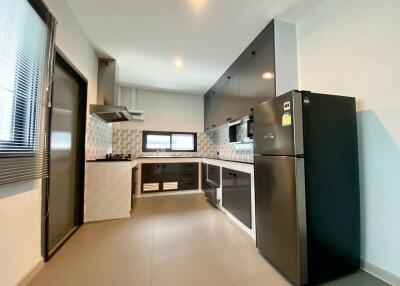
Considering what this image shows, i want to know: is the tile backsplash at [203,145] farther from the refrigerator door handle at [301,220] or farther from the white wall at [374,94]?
the refrigerator door handle at [301,220]

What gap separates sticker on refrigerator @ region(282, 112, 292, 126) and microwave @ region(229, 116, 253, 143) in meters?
1.56

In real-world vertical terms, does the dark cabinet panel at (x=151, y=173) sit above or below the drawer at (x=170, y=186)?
above

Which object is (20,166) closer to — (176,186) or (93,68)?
(93,68)

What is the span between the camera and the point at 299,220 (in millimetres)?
1383

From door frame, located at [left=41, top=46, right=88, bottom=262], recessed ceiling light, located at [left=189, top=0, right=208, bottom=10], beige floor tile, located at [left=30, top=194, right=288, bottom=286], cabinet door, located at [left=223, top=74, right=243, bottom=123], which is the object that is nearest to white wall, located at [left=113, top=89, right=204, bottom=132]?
cabinet door, located at [left=223, top=74, right=243, bottom=123]

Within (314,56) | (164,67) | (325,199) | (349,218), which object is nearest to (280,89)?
(314,56)

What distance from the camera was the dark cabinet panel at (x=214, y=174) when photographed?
3312mm

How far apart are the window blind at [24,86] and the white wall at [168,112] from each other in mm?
2989

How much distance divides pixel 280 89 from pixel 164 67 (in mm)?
2213

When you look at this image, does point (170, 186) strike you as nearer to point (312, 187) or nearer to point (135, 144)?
point (135, 144)

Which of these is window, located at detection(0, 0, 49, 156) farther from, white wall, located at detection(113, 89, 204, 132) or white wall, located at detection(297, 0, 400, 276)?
white wall, located at detection(113, 89, 204, 132)

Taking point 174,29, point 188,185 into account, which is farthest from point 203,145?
point 174,29

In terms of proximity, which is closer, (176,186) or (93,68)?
(93,68)

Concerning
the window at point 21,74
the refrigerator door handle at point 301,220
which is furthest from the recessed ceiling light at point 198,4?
the refrigerator door handle at point 301,220
